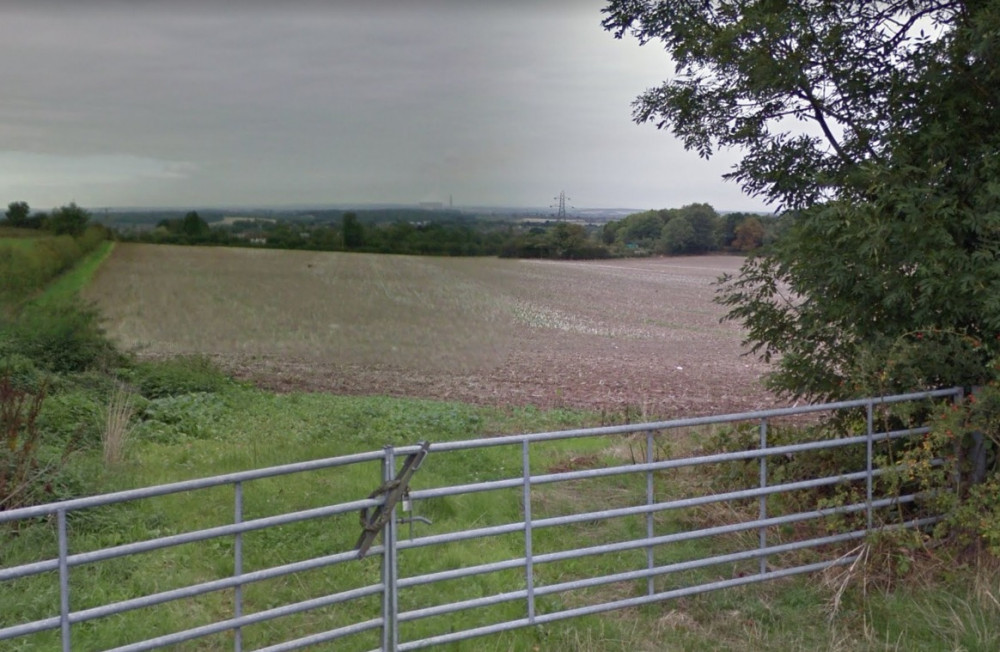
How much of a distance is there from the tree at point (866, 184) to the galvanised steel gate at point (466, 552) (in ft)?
2.01

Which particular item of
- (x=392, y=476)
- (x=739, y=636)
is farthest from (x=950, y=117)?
(x=392, y=476)

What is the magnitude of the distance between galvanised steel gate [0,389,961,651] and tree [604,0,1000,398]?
614mm

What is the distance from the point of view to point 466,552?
621 centimetres

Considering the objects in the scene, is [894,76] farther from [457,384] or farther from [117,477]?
[457,384]

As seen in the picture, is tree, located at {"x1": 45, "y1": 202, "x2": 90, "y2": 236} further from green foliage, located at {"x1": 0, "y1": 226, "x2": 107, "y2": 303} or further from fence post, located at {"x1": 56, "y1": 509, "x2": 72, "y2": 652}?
fence post, located at {"x1": 56, "y1": 509, "x2": 72, "y2": 652}

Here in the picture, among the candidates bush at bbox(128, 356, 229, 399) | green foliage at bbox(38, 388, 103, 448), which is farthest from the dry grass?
bush at bbox(128, 356, 229, 399)

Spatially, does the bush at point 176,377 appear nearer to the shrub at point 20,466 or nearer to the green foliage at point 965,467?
the shrub at point 20,466

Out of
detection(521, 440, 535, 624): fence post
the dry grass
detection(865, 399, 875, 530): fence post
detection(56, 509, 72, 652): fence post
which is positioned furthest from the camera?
the dry grass

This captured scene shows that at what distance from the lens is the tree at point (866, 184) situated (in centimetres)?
566

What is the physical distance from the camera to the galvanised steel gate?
358 centimetres

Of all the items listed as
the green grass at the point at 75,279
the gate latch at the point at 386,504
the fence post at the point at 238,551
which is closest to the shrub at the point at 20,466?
the fence post at the point at 238,551

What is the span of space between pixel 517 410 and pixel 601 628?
789cm

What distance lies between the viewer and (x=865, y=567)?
17.7 ft

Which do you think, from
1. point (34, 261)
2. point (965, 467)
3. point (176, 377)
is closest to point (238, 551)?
point (965, 467)
